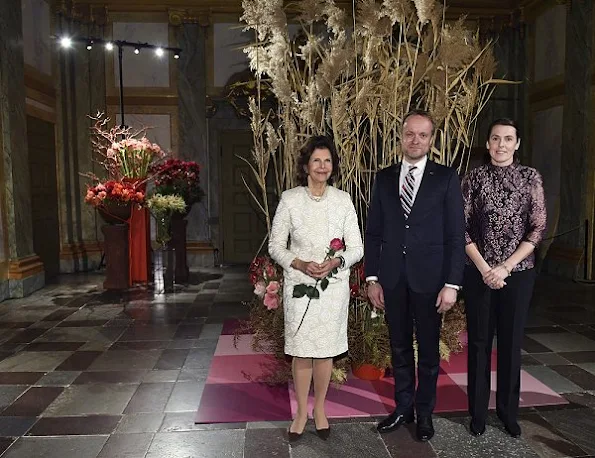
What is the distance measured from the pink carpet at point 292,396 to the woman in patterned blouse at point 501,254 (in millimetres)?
516

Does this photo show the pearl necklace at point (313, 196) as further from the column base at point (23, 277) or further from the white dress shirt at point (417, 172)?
the column base at point (23, 277)

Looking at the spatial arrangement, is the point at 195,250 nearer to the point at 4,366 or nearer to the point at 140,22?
the point at 140,22

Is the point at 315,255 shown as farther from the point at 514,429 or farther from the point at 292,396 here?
the point at 514,429

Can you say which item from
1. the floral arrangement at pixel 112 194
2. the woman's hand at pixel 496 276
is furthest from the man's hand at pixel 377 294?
the floral arrangement at pixel 112 194

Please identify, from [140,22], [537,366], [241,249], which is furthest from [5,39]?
[537,366]

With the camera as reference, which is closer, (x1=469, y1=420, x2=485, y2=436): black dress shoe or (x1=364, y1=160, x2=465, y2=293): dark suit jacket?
(x1=364, y1=160, x2=465, y2=293): dark suit jacket

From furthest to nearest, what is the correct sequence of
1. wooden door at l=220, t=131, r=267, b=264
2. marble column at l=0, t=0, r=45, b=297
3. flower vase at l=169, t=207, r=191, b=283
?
wooden door at l=220, t=131, r=267, b=264
flower vase at l=169, t=207, r=191, b=283
marble column at l=0, t=0, r=45, b=297

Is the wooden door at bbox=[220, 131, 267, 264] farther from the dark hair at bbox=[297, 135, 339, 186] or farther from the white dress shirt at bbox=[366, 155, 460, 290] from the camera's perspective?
the white dress shirt at bbox=[366, 155, 460, 290]

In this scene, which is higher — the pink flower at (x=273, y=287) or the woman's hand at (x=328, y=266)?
the woman's hand at (x=328, y=266)

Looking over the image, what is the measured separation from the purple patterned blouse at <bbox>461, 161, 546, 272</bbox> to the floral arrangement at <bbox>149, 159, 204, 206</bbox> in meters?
4.70

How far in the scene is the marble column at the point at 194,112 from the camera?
26.5 feet

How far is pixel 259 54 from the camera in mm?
3311

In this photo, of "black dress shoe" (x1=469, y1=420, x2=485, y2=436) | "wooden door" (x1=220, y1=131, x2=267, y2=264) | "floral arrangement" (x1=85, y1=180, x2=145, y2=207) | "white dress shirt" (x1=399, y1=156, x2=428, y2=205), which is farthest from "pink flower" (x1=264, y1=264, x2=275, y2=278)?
"wooden door" (x1=220, y1=131, x2=267, y2=264)

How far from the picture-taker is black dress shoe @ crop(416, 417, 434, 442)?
2488 mm
